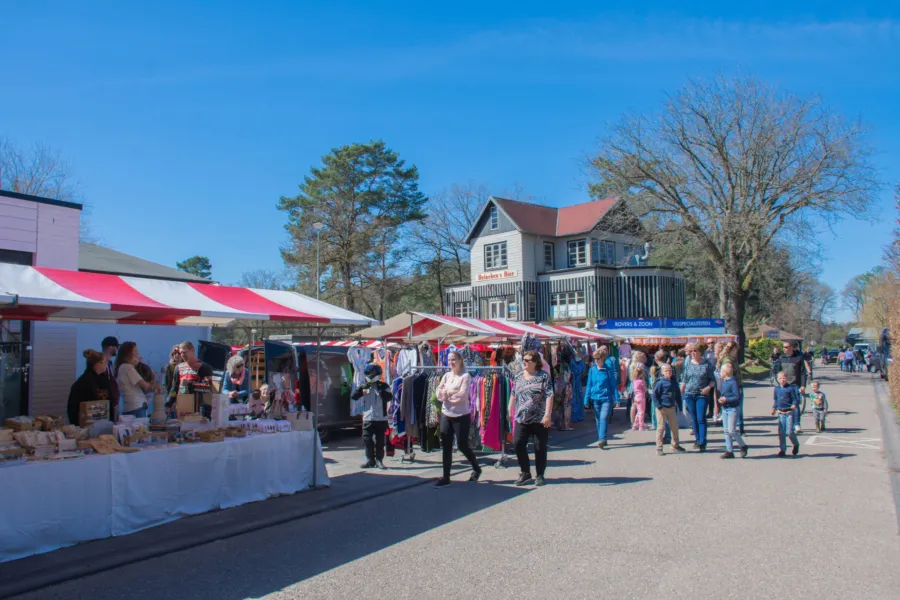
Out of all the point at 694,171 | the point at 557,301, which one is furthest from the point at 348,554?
the point at 557,301

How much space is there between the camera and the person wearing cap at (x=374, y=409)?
9320mm

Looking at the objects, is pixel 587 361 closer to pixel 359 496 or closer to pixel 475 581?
pixel 359 496

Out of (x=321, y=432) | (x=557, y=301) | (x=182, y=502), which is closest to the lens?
(x=182, y=502)

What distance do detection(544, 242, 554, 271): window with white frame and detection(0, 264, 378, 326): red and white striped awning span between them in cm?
3574

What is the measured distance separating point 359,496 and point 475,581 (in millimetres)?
3152

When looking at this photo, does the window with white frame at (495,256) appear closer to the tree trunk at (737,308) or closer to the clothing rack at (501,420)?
the tree trunk at (737,308)

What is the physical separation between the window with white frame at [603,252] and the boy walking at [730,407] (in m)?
32.4

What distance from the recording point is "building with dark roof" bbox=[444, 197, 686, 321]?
132ft

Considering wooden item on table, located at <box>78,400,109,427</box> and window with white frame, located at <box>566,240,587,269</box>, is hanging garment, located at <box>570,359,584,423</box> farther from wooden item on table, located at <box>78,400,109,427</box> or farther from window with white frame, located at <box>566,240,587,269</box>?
window with white frame, located at <box>566,240,587,269</box>

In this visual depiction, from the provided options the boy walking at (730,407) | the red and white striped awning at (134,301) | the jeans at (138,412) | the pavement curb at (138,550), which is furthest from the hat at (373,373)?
the boy walking at (730,407)

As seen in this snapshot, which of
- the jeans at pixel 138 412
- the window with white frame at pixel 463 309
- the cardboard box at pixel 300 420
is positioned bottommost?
the cardboard box at pixel 300 420

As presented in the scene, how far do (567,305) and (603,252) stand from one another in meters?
4.71

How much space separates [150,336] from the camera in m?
16.4

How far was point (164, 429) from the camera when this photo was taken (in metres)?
6.88
